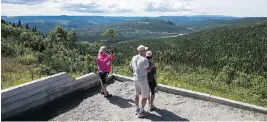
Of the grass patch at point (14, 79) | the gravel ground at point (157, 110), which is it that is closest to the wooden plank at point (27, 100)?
the gravel ground at point (157, 110)

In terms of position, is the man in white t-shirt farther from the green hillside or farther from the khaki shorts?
the green hillside

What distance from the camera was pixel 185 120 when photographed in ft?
27.8

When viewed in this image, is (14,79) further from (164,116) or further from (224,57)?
(224,57)

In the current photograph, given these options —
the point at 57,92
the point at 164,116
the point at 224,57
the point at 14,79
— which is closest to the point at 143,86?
the point at 164,116

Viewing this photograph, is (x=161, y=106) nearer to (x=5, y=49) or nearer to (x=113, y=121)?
(x=113, y=121)

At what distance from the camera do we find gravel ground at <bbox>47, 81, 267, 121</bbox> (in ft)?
28.4

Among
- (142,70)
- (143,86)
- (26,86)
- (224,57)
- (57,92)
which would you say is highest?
(142,70)

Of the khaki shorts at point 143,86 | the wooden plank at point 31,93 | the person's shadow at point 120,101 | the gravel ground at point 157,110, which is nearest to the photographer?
the khaki shorts at point 143,86

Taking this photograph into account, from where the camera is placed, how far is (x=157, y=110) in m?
9.16

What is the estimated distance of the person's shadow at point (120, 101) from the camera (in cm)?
965

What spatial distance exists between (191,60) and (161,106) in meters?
94.6

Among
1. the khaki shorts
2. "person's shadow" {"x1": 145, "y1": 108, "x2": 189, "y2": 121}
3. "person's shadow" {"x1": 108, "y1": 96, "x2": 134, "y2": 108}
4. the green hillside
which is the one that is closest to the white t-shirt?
the khaki shorts

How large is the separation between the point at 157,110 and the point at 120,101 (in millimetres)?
1392

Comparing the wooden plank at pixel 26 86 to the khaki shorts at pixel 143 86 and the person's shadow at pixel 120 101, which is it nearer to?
the person's shadow at pixel 120 101
